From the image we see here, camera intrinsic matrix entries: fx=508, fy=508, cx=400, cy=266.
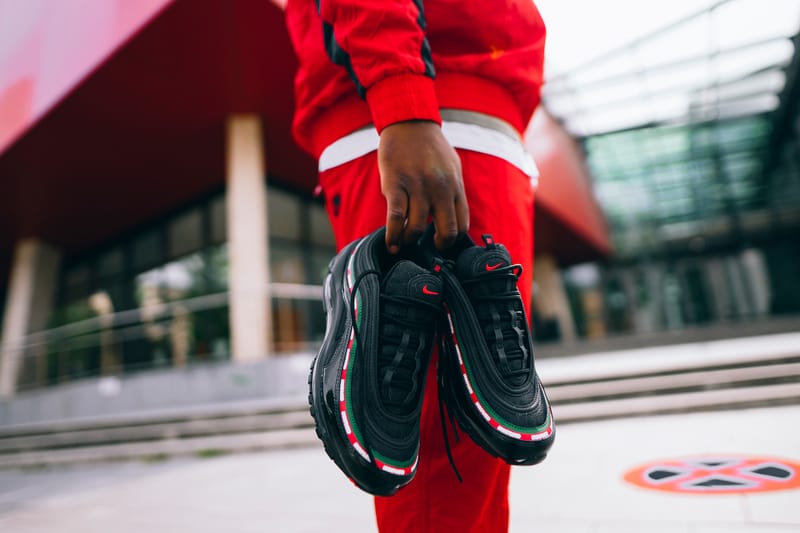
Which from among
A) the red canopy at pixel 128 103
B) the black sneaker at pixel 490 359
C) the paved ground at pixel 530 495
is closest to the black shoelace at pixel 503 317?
the black sneaker at pixel 490 359

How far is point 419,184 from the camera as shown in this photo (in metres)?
0.87

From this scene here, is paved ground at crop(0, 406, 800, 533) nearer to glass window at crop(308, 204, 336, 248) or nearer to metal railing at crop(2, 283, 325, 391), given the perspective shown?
metal railing at crop(2, 283, 325, 391)

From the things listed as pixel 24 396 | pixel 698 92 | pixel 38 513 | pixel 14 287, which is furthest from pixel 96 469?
pixel 698 92

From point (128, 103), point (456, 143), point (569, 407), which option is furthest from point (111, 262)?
point (456, 143)

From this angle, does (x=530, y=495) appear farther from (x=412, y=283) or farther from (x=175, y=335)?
(x=175, y=335)

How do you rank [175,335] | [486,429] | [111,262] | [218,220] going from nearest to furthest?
[486,429] < [175,335] < [218,220] < [111,262]

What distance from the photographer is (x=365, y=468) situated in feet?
2.50

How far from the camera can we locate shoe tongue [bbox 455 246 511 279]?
917 millimetres

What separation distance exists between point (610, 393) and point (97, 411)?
27.6ft

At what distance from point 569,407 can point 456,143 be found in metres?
4.23

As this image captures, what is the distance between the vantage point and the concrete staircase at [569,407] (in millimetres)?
4383

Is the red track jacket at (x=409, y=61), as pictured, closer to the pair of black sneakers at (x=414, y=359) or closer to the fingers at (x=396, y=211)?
the fingers at (x=396, y=211)

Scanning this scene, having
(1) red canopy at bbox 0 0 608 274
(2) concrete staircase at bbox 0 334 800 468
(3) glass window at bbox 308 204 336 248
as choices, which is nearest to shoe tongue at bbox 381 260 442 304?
(2) concrete staircase at bbox 0 334 800 468

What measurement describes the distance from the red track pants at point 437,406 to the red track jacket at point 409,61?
0.41ft
